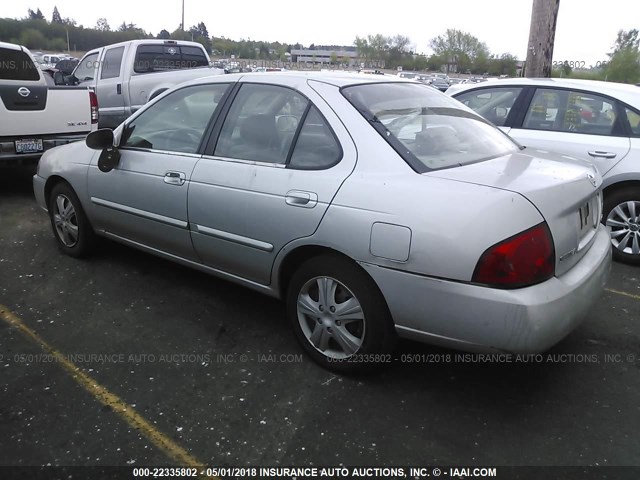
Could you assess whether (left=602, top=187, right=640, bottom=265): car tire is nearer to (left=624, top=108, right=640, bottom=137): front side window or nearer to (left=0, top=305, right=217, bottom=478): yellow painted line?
(left=624, top=108, right=640, bottom=137): front side window

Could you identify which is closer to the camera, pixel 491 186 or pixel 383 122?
pixel 491 186

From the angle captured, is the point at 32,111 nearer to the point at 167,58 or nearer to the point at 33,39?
the point at 167,58

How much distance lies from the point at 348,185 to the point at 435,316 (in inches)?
31.0

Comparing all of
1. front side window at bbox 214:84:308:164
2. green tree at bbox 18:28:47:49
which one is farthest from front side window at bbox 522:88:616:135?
green tree at bbox 18:28:47:49

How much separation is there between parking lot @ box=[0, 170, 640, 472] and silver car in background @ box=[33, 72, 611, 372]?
33cm

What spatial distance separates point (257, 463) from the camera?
7.80 ft

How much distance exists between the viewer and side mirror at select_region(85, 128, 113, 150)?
4016 millimetres

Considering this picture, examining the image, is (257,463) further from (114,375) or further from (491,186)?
(491,186)

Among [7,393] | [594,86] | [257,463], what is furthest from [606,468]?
[594,86]

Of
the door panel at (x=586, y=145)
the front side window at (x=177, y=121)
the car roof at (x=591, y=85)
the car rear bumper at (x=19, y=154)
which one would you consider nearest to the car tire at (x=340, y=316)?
the front side window at (x=177, y=121)

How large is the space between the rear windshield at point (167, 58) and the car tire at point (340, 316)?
8.86 metres

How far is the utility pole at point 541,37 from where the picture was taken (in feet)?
27.8

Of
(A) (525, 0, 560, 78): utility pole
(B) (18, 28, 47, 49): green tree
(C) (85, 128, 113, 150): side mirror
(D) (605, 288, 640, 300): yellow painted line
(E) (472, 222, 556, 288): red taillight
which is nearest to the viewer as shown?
(E) (472, 222, 556, 288): red taillight

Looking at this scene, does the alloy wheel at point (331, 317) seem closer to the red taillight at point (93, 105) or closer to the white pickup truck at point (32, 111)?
the white pickup truck at point (32, 111)
